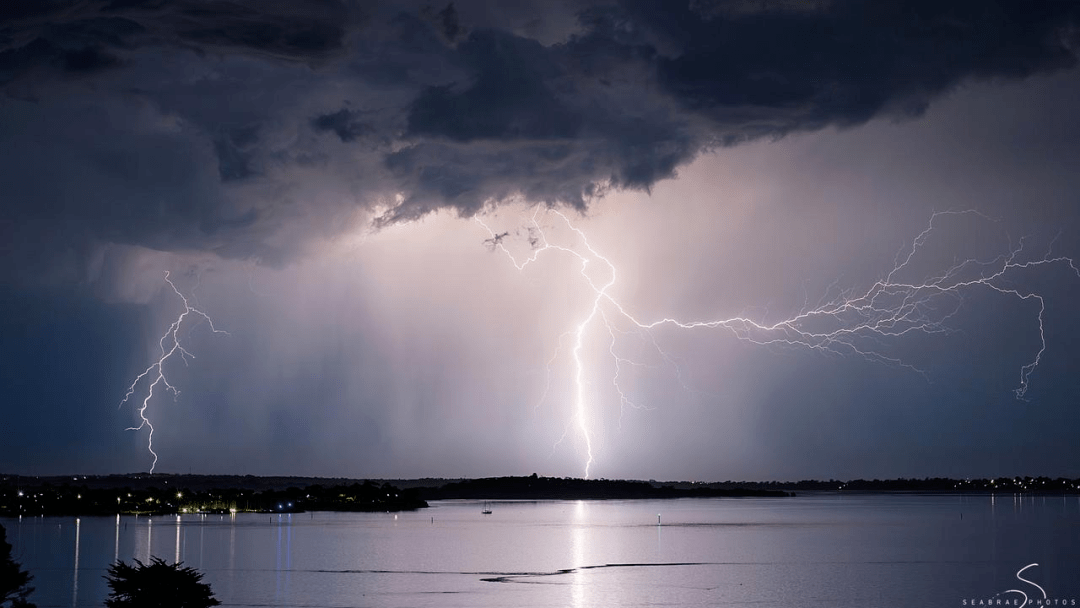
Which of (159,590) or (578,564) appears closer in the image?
(159,590)

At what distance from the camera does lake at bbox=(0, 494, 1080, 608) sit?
64438 mm

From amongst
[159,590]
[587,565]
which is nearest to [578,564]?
[587,565]

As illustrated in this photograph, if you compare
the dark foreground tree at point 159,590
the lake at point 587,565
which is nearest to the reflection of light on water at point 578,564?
the lake at point 587,565

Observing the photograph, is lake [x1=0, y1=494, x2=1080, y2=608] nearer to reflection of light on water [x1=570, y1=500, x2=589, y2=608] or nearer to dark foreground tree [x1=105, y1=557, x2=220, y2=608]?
reflection of light on water [x1=570, y1=500, x2=589, y2=608]

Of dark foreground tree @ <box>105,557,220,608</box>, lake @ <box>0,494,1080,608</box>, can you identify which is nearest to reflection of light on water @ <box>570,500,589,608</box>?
lake @ <box>0,494,1080,608</box>

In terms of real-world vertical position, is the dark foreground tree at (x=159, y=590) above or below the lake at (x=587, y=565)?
above

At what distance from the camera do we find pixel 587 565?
88.1m

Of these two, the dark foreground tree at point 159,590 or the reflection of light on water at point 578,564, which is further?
the reflection of light on water at point 578,564

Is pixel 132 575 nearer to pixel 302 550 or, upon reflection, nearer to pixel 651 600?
pixel 651 600

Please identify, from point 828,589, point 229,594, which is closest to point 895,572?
point 828,589

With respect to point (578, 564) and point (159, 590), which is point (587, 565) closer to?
point (578, 564)

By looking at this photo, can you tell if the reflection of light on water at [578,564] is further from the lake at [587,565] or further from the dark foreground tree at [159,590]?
the dark foreground tree at [159,590]

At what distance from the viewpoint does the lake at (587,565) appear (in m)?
64.4

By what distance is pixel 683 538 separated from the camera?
127562mm
